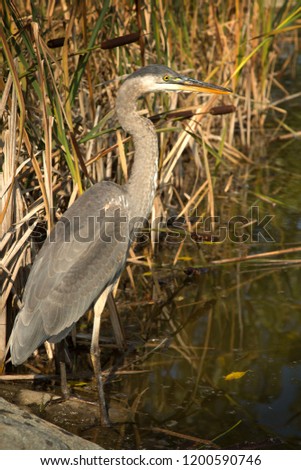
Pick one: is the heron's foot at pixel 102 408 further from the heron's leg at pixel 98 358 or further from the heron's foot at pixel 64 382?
the heron's foot at pixel 64 382

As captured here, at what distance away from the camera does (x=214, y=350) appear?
4.75 m

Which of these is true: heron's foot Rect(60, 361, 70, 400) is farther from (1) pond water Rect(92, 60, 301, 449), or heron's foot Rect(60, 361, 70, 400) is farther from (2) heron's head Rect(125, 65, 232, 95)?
(2) heron's head Rect(125, 65, 232, 95)

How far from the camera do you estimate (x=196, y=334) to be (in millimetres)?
4980

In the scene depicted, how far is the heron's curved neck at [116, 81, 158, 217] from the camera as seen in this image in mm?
4410

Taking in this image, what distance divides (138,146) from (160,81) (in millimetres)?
398

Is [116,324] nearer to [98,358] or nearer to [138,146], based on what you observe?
[98,358]

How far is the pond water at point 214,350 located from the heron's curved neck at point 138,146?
96cm

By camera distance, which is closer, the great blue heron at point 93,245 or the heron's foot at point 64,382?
the great blue heron at point 93,245

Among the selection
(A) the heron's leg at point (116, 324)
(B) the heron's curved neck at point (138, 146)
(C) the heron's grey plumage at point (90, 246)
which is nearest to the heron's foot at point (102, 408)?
(C) the heron's grey plumage at point (90, 246)

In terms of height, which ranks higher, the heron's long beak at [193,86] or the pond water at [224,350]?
the heron's long beak at [193,86]

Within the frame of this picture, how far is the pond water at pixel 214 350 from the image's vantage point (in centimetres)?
394
